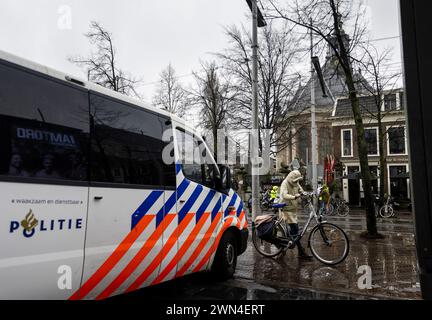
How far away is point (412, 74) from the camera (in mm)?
1865

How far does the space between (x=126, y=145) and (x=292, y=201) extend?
14.9ft

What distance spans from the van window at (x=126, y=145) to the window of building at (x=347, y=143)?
32188 mm

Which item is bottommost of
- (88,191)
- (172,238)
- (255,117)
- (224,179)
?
(172,238)

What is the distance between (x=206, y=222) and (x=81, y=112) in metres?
2.63

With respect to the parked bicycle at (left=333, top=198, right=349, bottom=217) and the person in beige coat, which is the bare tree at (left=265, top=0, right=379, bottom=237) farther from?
the parked bicycle at (left=333, top=198, right=349, bottom=217)

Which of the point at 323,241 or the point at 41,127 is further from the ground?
the point at 41,127

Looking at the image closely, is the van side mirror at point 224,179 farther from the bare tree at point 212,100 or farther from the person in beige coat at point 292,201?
the bare tree at point 212,100

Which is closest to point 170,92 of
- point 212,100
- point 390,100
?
point 212,100

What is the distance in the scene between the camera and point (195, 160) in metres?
5.57

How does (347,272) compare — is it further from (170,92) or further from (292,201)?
(170,92)

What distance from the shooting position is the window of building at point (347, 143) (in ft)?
113

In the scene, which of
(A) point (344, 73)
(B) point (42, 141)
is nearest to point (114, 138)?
(B) point (42, 141)

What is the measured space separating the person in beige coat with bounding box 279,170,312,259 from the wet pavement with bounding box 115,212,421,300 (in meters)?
0.54

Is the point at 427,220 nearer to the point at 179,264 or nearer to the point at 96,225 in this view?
the point at 96,225
